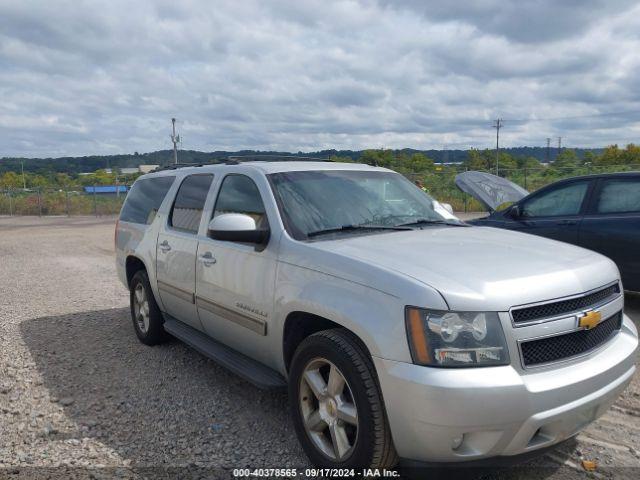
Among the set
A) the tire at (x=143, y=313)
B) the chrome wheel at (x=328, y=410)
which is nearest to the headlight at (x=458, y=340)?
the chrome wheel at (x=328, y=410)

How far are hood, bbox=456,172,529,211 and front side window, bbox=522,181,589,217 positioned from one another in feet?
5.06

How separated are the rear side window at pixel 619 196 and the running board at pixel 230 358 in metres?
4.91

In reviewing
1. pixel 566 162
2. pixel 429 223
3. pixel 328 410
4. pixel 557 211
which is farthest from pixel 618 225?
pixel 566 162

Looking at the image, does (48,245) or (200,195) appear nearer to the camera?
(200,195)

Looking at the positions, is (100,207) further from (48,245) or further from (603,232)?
(603,232)

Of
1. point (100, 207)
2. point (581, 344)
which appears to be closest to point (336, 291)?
point (581, 344)

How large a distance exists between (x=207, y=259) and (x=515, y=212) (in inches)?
190

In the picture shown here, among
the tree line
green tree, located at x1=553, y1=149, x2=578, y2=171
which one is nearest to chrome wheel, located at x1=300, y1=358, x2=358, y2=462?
green tree, located at x1=553, y1=149, x2=578, y2=171

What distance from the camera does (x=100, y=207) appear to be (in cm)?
3147

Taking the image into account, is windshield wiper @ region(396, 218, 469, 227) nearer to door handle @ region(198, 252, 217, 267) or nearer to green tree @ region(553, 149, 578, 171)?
door handle @ region(198, 252, 217, 267)

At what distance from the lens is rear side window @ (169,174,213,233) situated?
14.9 feet

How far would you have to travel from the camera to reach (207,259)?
4137mm

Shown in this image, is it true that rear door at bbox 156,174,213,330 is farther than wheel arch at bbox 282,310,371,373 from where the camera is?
Yes

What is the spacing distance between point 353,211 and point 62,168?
331ft
